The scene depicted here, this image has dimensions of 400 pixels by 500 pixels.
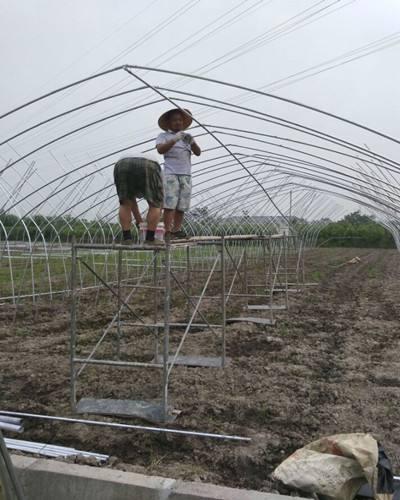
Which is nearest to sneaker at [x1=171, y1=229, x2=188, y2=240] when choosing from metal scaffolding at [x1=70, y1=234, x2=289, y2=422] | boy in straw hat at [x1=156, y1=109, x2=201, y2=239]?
boy in straw hat at [x1=156, y1=109, x2=201, y2=239]

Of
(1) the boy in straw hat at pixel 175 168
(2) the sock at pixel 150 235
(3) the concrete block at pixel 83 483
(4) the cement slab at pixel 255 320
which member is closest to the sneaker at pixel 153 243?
(2) the sock at pixel 150 235

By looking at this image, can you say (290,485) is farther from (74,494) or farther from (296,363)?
(296,363)

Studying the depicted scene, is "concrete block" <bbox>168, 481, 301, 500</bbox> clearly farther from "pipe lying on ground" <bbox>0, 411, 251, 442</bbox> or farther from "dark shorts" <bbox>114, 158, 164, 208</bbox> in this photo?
"dark shorts" <bbox>114, 158, 164, 208</bbox>

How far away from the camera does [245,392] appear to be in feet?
16.4

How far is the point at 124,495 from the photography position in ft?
10.0

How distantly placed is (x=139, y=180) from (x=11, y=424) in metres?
2.15

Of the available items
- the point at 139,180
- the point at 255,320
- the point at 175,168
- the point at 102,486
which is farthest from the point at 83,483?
the point at 255,320

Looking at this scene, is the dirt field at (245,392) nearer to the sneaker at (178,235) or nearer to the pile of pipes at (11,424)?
the pile of pipes at (11,424)

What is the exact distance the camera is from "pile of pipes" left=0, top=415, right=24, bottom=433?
3.98 metres

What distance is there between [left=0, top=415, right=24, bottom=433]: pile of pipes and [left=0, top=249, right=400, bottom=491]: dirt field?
3.1 inches

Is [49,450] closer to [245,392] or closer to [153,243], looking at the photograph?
[153,243]

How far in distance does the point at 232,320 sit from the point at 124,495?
576 centimetres

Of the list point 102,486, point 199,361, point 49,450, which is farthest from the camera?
point 199,361

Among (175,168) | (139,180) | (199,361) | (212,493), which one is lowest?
(212,493)
